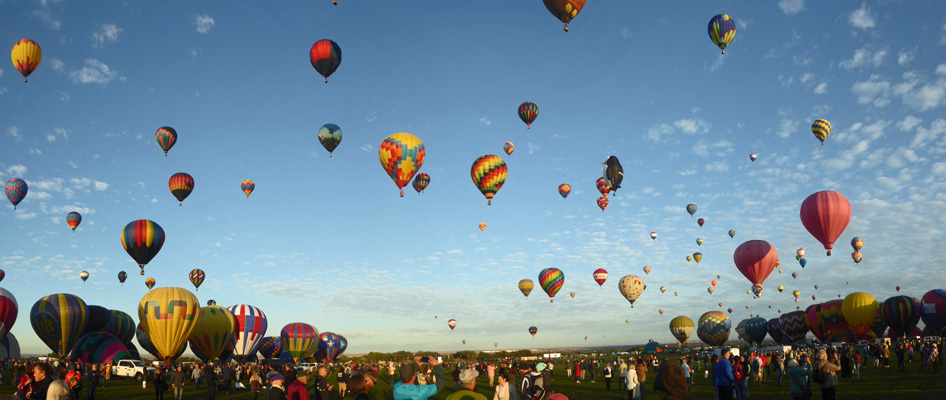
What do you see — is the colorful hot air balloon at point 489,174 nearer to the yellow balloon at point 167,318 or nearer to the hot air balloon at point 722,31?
the hot air balloon at point 722,31

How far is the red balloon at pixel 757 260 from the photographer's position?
4603cm

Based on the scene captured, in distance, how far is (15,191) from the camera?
5403 centimetres

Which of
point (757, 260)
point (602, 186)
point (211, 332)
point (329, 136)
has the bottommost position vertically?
point (211, 332)

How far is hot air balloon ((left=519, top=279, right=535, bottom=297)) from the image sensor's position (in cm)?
6475

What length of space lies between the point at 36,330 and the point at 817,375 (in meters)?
53.5

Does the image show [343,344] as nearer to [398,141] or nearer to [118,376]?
[118,376]

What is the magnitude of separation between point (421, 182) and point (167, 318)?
72.0 feet

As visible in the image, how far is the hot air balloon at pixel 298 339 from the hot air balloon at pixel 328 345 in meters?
8.21

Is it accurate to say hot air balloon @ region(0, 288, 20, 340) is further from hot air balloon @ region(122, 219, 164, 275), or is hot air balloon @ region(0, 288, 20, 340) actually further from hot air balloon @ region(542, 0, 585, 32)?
hot air balloon @ region(542, 0, 585, 32)

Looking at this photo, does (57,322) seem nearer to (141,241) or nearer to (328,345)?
(141,241)

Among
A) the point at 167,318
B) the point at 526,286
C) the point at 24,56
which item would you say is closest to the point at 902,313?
the point at 526,286

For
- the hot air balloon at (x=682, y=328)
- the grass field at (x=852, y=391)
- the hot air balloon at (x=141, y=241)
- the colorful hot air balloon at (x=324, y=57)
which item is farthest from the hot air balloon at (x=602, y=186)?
the hot air balloon at (x=141, y=241)

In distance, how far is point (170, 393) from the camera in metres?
31.6

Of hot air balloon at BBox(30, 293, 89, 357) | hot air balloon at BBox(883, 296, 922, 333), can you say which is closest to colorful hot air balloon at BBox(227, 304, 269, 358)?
hot air balloon at BBox(30, 293, 89, 357)
